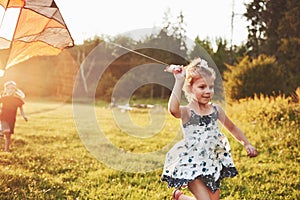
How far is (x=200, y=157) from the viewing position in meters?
3.20

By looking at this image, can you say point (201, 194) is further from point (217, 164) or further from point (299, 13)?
point (299, 13)

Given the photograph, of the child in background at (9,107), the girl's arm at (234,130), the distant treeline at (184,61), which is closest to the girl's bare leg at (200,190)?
the girl's arm at (234,130)

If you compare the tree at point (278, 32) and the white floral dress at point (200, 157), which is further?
the tree at point (278, 32)

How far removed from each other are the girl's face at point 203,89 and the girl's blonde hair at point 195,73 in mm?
37

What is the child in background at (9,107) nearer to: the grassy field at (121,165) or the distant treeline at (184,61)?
the grassy field at (121,165)

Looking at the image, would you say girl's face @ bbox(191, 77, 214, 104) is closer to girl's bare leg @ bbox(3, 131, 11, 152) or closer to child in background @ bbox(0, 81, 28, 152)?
girl's bare leg @ bbox(3, 131, 11, 152)

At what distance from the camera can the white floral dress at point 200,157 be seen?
10.4ft

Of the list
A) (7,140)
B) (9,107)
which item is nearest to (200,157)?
(7,140)

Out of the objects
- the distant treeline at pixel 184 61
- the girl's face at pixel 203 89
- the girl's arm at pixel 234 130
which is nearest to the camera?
the girl's face at pixel 203 89

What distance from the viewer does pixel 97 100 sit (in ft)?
98.4

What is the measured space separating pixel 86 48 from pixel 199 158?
122 feet

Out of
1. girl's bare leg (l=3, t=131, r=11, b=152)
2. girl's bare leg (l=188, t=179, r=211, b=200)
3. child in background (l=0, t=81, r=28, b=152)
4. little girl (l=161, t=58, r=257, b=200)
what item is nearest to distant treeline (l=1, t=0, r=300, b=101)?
child in background (l=0, t=81, r=28, b=152)

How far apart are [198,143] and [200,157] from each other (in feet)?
0.37

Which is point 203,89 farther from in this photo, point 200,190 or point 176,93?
point 200,190
